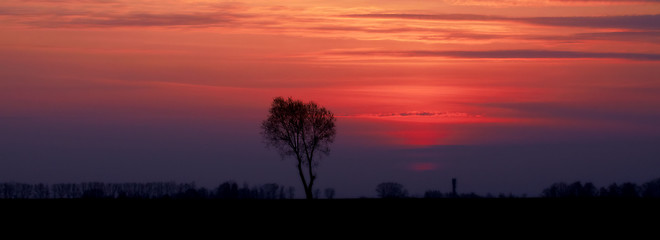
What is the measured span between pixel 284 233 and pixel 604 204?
22.7m

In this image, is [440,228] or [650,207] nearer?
[440,228]

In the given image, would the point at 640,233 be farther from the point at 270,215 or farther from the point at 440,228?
the point at 270,215

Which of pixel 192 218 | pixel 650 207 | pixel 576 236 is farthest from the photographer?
pixel 650 207

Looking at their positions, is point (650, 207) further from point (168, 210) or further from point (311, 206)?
point (168, 210)

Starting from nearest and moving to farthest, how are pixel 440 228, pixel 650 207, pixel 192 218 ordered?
pixel 440 228, pixel 192 218, pixel 650 207

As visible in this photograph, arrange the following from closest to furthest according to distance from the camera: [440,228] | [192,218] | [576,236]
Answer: [576,236] → [440,228] → [192,218]

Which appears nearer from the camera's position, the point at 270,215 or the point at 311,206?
the point at 270,215

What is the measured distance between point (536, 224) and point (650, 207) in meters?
10.5

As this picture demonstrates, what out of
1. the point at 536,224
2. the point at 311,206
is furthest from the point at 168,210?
the point at 536,224

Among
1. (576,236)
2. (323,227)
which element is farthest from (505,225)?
(323,227)

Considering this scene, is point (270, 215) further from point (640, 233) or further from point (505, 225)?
point (640, 233)

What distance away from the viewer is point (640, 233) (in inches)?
1379

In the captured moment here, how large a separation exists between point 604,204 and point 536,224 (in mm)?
12272

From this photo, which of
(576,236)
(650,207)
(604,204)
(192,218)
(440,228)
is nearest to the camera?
(576,236)
